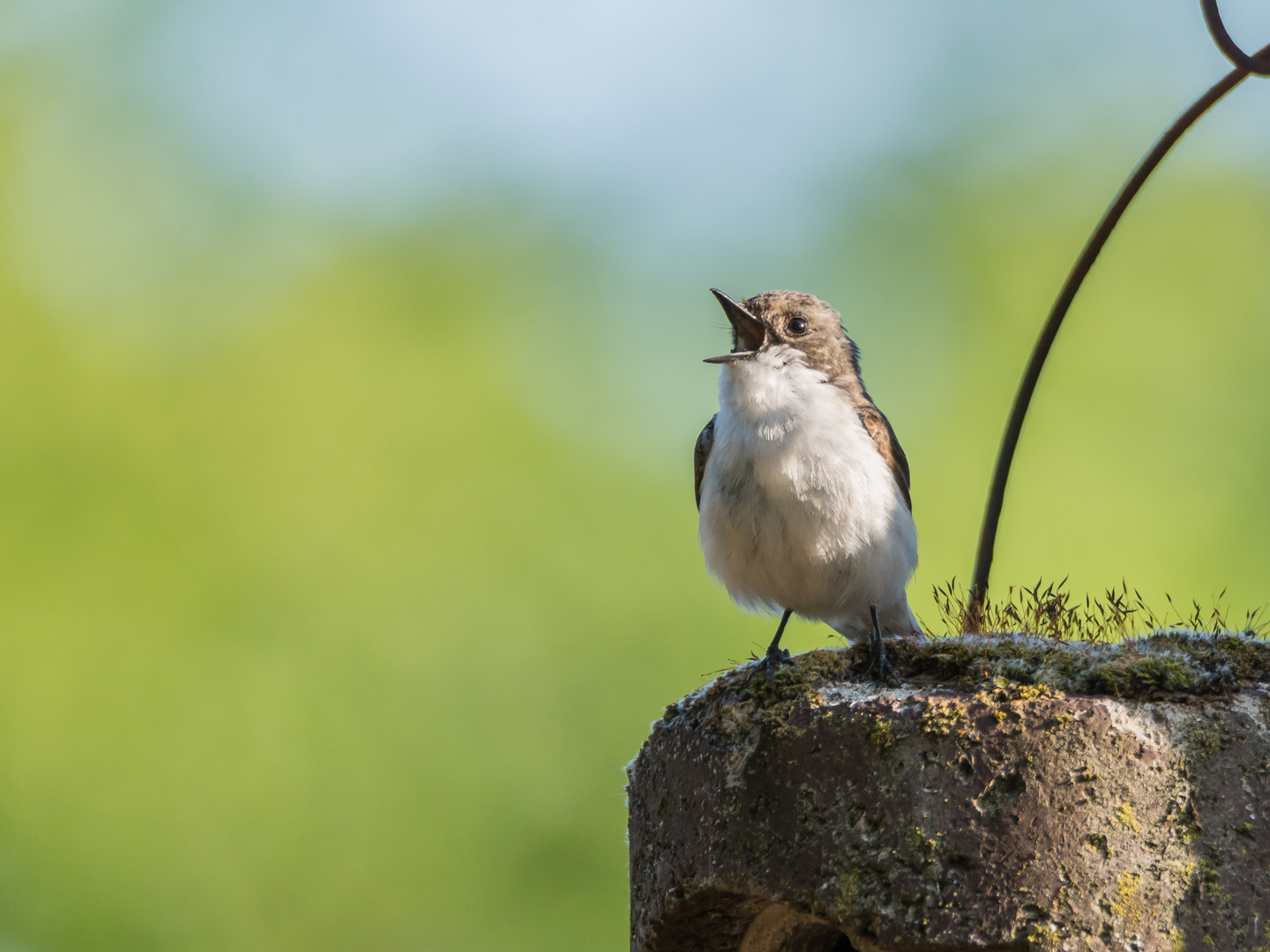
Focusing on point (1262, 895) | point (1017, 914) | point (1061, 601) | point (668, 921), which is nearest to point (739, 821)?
point (668, 921)

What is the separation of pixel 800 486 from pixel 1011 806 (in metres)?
1.81

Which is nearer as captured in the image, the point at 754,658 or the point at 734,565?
the point at 754,658

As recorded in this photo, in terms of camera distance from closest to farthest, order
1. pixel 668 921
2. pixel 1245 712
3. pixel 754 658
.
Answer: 1. pixel 1245 712
2. pixel 668 921
3. pixel 754 658

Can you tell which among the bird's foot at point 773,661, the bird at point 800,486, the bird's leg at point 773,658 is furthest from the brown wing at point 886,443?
the bird's foot at point 773,661

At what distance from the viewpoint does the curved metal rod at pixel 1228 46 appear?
11.5 ft

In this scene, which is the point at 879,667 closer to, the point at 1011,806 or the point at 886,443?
the point at 1011,806

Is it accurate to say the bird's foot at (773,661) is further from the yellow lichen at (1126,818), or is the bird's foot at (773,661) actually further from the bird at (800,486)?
the yellow lichen at (1126,818)

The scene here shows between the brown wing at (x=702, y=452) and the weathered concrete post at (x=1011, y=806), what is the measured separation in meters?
1.91

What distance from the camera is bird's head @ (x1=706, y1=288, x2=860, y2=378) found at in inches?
190

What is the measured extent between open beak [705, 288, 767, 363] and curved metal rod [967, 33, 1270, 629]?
1.05m

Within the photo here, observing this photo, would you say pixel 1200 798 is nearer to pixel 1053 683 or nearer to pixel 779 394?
pixel 1053 683

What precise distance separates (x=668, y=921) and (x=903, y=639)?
1018mm

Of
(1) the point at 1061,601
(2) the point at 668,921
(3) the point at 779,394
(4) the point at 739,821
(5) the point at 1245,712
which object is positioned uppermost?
(3) the point at 779,394

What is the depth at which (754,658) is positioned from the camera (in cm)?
368
